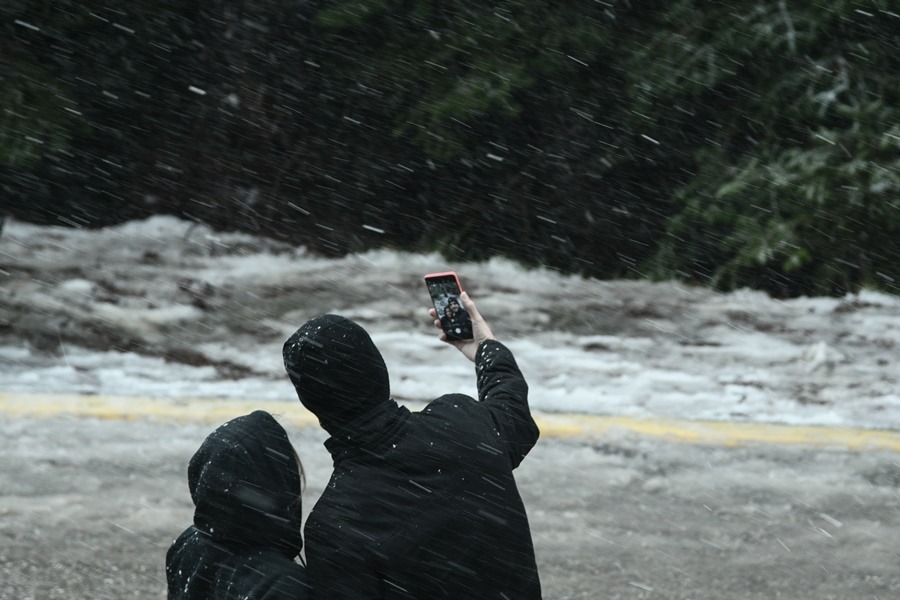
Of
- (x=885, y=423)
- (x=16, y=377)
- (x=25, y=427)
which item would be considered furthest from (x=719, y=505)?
(x=16, y=377)

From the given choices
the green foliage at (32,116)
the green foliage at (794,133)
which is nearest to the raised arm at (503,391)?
the green foliage at (794,133)

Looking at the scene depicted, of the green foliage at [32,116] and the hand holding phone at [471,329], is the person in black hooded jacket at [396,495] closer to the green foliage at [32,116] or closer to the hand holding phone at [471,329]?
the hand holding phone at [471,329]

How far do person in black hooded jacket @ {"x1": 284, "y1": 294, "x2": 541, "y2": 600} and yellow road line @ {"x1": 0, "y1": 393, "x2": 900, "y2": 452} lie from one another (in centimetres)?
399

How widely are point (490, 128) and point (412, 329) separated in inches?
120

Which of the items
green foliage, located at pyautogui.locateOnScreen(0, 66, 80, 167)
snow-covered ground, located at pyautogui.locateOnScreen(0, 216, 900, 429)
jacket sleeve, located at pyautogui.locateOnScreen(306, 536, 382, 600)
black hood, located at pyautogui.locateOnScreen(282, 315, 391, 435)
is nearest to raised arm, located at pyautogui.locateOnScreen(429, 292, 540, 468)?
black hood, located at pyautogui.locateOnScreen(282, 315, 391, 435)

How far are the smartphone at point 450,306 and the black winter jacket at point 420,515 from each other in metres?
0.59

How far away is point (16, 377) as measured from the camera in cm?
735

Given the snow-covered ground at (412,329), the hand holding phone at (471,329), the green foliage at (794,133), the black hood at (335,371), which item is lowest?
the snow-covered ground at (412,329)

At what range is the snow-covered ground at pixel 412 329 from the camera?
7270 millimetres

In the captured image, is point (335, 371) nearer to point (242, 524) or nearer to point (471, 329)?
point (242, 524)

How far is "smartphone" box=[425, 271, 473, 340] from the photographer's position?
9.99 ft

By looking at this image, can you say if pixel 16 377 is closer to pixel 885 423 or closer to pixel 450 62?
pixel 450 62

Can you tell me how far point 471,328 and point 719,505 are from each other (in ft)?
9.91

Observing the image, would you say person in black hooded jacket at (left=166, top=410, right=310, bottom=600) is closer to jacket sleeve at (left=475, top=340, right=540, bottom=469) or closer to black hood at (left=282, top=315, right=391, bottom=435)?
black hood at (left=282, top=315, right=391, bottom=435)
